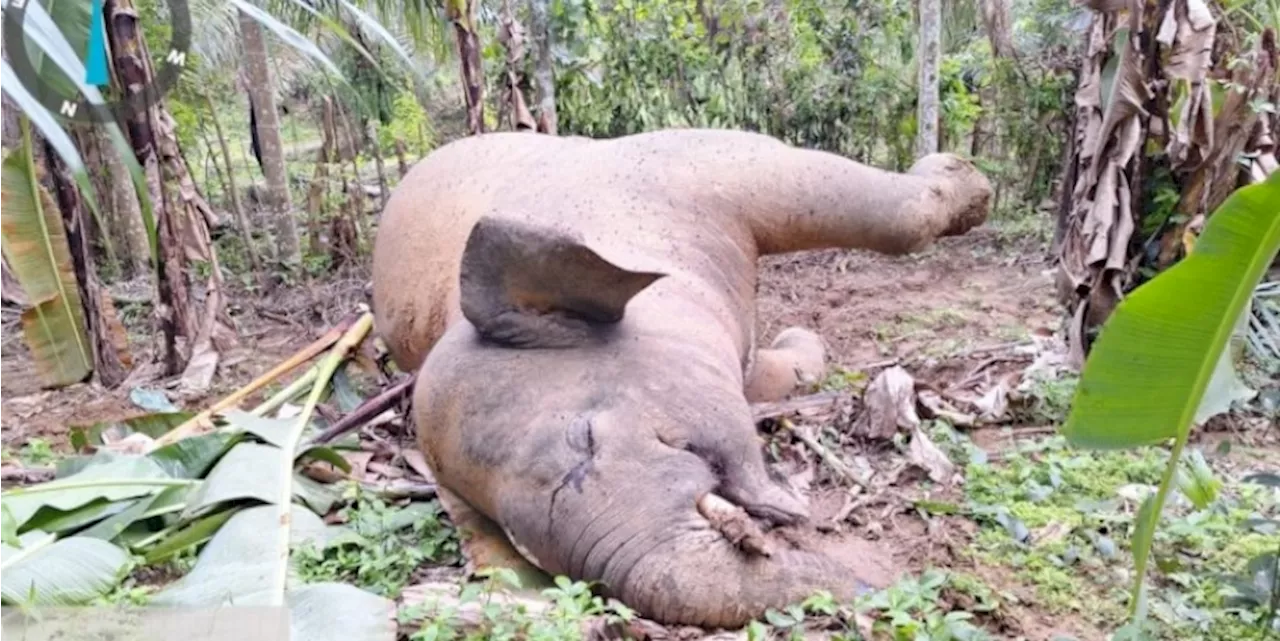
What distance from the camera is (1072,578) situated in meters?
2.71

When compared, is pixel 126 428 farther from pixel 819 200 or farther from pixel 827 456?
pixel 819 200

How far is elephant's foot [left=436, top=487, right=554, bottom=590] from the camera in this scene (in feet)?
9.43

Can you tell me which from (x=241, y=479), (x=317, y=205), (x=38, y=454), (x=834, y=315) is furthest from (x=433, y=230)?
(x=317, y=205)

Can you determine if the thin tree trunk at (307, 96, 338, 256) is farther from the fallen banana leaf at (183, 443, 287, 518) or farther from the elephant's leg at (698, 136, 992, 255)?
the fallen banana leaf at (183, 443, 287, 518)

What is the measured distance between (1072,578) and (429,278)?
7.66 feet

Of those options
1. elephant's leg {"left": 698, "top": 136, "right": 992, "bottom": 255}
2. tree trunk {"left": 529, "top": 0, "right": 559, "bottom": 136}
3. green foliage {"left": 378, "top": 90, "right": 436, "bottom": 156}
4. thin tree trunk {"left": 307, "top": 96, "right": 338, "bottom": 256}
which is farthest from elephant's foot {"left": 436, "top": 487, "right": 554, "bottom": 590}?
green foliage {"left": 378, "top": 90, "right": 436, "bottom": 156}

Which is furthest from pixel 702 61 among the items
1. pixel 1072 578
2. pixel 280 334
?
pixel 1072 578

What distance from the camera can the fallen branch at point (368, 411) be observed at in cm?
388

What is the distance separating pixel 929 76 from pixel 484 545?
6.29 m

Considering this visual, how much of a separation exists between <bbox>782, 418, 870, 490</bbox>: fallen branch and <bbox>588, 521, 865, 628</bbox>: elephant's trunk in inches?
29.4

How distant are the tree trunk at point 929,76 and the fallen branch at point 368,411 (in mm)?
5343

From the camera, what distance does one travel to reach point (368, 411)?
402cm

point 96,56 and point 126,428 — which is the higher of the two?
point 96,56

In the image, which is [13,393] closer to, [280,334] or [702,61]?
[280,334]
